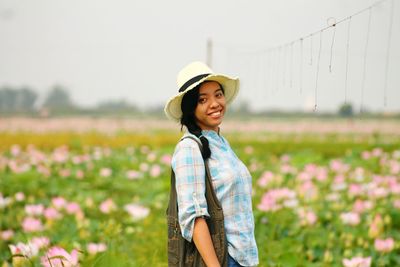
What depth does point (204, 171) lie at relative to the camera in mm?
1721

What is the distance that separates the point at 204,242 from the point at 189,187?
0.17 metres

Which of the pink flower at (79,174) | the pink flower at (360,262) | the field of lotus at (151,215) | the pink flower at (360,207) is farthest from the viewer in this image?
the pink flower at (79,174)

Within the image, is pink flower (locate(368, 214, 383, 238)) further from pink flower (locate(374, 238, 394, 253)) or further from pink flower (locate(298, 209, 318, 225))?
pink flower (locate(298, 209, 318, 225))

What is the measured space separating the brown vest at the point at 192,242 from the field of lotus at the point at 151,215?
1.08 feet

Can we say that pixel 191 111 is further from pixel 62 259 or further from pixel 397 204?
pixel 397 204

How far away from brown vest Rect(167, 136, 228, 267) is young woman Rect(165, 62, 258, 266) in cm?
3

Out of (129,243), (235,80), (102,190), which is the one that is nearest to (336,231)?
(129,243)

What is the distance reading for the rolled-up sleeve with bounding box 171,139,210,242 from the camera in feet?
5.52

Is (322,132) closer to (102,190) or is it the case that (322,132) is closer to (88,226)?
(102,190)

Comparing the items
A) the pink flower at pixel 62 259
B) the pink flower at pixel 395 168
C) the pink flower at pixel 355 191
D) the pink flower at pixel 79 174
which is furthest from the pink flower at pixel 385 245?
the pink flower at pixel 79 174

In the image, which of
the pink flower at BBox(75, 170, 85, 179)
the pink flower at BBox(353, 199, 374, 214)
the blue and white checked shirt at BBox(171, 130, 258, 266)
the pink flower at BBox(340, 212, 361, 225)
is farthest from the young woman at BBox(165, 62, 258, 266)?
the pink flower at BBox(75, 170, 85, 179)

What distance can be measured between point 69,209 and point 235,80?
2.25 metres

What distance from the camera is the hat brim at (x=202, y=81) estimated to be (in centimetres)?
178

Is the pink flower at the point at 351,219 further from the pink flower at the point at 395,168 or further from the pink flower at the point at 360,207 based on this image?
the pink flower at the point at 395,168
